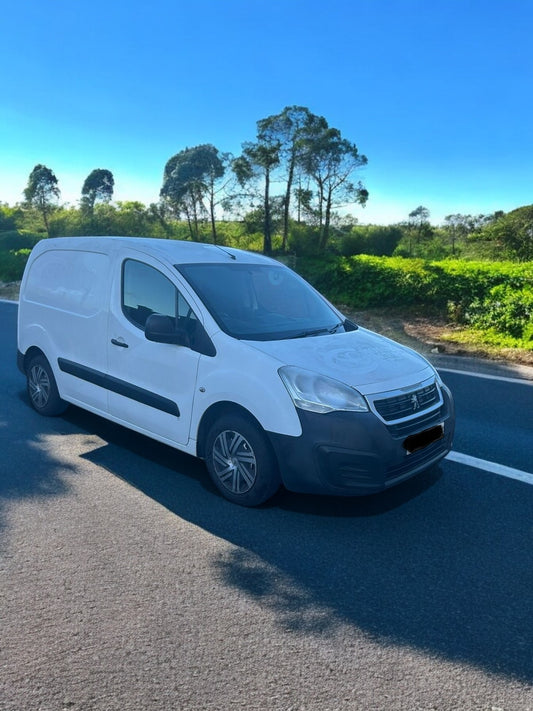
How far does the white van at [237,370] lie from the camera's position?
12.1 ft

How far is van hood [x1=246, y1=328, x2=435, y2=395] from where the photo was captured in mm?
3816

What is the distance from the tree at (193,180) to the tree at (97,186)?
1873 centimetres

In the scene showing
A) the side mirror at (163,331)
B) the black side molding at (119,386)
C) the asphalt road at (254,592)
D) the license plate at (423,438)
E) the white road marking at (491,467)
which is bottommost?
the asphalt road at (254,592)

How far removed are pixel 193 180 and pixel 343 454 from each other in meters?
28.7

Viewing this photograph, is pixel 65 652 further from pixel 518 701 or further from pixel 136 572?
pixel 518 701

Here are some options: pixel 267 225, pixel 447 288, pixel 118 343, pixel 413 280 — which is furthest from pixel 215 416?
pixel 267 225

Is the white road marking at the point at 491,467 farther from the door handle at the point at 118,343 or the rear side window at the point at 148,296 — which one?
the door handle at the point at 118,343

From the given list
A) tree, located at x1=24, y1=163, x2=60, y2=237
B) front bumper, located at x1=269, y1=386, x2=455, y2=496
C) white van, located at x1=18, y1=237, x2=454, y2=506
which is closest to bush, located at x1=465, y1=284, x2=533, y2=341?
white van, located at x1=18, y1=237, x2=454, y2=506

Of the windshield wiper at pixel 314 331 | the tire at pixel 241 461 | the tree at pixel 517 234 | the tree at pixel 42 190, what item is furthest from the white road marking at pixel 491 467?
the tree at pixel 42 190

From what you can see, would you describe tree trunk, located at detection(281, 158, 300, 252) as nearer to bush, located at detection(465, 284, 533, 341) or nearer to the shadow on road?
bush, located at detection(465, 284, 533, 341)

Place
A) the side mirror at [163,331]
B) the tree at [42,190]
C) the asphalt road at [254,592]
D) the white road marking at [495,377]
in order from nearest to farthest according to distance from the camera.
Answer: the asphalt road at [254,592] < the side mirror at [163,331] < the white road marking at [495,377] < the tree at [42,190]

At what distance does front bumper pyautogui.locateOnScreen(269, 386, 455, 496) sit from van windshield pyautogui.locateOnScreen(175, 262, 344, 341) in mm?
882

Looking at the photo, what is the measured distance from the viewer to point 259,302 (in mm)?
4766

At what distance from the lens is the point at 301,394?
12.2 feet
